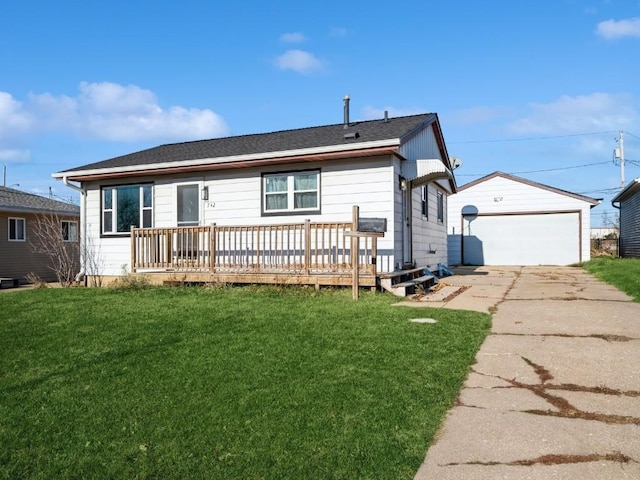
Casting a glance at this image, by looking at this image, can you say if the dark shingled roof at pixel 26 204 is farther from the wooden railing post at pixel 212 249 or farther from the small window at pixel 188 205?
the wooden railing post at pixel 212 249

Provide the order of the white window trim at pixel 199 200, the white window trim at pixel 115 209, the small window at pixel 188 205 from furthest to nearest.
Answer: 1. the white window trim at pixel 115 209
2. the small window at pixel 188 205
3. the white window trim at pixel 199 200

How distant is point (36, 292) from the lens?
10.5m

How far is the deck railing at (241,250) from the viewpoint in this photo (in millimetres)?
9445

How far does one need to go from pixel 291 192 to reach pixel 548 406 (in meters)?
8.00

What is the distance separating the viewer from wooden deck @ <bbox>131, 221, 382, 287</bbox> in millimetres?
8914

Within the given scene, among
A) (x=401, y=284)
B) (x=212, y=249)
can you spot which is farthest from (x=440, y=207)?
(x=212, y=249)

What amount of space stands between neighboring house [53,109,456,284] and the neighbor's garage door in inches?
297

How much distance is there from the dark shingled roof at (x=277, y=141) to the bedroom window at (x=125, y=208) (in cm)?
65

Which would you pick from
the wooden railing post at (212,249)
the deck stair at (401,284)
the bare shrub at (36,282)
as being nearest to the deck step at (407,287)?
the deck stair at (401,284)

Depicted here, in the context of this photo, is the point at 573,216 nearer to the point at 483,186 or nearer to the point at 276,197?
the point at 483,186

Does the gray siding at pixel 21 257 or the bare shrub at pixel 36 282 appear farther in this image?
the gray siding at pixel 21 257

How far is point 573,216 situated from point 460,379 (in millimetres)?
17846

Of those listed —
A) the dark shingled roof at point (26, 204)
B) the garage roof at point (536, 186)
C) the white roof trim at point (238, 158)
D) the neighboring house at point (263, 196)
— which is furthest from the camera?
the garage roof at point (536, 186)

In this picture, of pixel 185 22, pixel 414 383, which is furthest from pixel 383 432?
pixel 185 22
